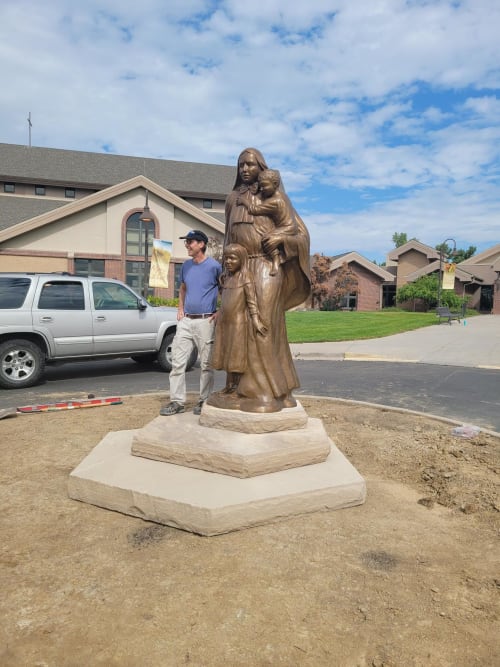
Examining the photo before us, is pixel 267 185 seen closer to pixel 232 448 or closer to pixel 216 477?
pixel 232 448

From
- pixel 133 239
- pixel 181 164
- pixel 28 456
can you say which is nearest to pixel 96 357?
pixel 28 456

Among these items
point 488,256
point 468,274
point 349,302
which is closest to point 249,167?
point 349,302

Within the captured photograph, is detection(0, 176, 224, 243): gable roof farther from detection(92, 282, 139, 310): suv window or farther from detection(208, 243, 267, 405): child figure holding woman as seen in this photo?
detection(208, 243, 267, 405): child figure holding woman

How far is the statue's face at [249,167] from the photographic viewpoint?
13.9ft

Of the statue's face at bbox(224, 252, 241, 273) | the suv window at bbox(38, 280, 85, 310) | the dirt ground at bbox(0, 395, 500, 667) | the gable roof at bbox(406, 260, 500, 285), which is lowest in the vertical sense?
the dirt ground at bbox(0, 395, 500, 667)

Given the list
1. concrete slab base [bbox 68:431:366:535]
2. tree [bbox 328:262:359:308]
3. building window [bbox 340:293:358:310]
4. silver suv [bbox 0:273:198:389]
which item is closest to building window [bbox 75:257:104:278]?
silver suv [bbox 0:273:198:389]

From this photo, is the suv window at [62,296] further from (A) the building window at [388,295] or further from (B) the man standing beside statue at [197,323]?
(A) the building window at [388,295]

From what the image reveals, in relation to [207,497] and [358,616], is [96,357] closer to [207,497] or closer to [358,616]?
[207,497]

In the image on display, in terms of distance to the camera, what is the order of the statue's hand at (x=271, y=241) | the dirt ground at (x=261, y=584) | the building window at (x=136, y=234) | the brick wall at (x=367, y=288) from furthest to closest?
the brick wall at (x=367, y=288), the building window at (x=136, y=234), the statue's hand at (x=271, y=241), the dirt ground at (x=261, y=584)

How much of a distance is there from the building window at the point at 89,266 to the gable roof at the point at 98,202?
8.26 ft

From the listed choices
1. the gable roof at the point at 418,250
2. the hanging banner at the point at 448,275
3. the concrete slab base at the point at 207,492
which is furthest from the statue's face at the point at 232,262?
the gable roof at the point at 418,250

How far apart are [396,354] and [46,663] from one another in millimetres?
11973

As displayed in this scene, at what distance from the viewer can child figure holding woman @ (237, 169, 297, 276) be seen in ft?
13.7

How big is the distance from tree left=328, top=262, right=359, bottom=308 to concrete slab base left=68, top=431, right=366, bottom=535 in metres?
34.5
